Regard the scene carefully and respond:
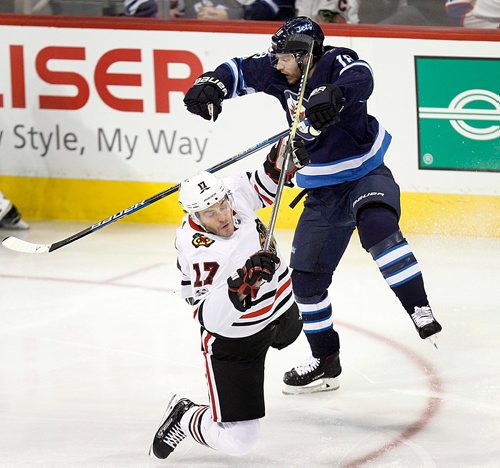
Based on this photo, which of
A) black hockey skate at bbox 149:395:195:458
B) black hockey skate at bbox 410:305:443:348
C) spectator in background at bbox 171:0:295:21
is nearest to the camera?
black hockey skate at bbox 149:395:195:458

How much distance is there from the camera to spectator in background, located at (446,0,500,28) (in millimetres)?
5906

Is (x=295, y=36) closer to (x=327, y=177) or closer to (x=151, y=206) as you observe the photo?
(x=327, y=177)

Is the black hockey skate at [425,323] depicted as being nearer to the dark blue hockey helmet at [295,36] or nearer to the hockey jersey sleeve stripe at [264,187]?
the hockey jersey sleeve stripe at [264,187]

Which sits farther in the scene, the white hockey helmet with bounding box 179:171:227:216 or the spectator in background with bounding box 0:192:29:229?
the spectator in background with bounding box 0:192:29:229

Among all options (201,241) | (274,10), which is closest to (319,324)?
(201,241)

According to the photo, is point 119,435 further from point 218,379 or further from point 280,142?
point 280,142

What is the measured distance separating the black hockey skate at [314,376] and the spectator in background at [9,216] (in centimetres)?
284

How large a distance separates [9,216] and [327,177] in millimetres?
3075

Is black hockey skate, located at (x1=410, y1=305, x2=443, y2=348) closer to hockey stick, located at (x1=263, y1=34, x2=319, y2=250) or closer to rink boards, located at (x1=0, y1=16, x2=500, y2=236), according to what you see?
hockey stick, located at (x1=263, y1=34, x2=319, y2=250)

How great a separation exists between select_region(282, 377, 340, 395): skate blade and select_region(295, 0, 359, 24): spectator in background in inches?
105

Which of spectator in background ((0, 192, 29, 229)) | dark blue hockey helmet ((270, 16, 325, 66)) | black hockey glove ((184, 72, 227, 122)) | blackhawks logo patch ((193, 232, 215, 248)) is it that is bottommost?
spectator in background ((0, 192, 29, 229))

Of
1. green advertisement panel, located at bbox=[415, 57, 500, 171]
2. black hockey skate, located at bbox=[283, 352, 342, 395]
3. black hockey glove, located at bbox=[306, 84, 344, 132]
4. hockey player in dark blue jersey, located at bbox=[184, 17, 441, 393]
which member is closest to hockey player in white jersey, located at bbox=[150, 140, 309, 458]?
black hockey glove, located at bbox=[306, 84, 344, 132]

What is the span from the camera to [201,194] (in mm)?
3045

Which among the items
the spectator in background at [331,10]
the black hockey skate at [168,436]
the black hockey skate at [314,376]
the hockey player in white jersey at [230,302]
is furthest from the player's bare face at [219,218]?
the spectator in background at [331,10]
